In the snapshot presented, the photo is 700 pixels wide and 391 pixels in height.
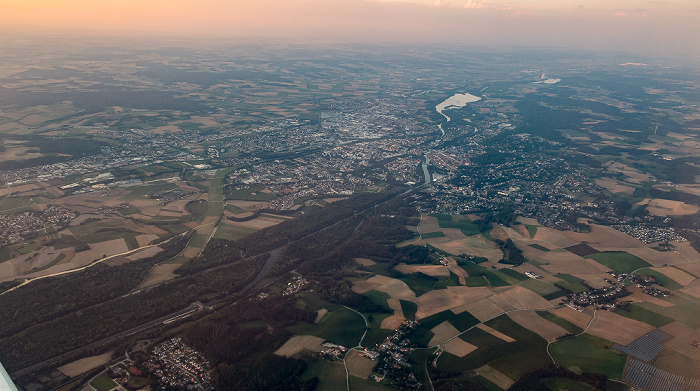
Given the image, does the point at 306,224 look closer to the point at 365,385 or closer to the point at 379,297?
the point at 379,297

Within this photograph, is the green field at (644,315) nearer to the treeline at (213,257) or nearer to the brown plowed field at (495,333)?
the brown plowed field at (495,333)

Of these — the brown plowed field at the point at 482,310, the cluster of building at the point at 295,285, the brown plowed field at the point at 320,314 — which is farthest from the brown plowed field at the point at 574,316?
the cluster of building at the point at 295,285

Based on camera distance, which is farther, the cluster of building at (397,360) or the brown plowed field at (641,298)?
the brown plowed field at (641,298)

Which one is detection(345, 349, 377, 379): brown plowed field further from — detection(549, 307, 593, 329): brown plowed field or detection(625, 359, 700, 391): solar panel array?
detection(549, 307, 593, 329): brown plowed field

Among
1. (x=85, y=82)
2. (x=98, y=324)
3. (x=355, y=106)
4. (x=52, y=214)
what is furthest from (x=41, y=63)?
(x=98, y=324)

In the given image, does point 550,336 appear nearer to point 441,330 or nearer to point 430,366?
point 441,330

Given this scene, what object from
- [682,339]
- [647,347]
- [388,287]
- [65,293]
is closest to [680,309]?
[682,339]
